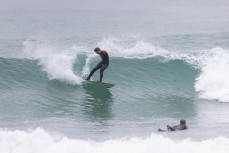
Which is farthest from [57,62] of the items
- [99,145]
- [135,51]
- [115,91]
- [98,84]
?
[99,145]

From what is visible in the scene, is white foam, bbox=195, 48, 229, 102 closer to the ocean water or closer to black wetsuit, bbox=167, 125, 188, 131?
the ocean water

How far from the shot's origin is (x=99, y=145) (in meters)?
14.8

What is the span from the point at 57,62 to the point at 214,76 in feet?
21.3

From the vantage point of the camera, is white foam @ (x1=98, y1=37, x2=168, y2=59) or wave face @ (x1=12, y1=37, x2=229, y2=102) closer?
wave face @ (x1=12, y1=37, x2=229, y2=102)

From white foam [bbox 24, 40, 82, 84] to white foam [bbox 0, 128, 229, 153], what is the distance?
788 cm

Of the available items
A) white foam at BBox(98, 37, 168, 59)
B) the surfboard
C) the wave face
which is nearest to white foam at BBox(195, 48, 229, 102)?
the wave face

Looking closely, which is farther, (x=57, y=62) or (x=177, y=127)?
(x=57, y=62)

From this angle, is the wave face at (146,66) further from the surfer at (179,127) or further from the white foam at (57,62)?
the surfer at (179,127)

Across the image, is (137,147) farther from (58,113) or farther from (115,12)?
(115,12)

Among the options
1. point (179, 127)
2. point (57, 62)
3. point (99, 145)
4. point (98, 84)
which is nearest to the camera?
point (99, 145)

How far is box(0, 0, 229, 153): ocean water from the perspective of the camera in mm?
14898

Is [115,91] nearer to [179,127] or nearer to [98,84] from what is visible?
[98,84]

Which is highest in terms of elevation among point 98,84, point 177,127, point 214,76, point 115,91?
point 214,76

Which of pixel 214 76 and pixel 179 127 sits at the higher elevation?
pixel 214 76
